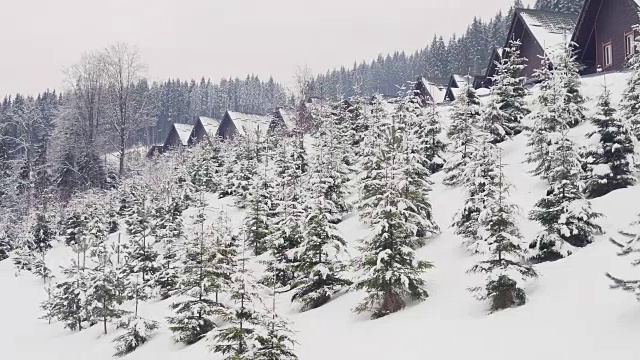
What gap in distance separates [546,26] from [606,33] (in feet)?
17.9

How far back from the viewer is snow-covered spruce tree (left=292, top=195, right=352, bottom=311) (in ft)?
51.6

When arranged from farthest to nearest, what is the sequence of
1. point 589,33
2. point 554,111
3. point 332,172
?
point 589,33, point 332,172, point 554,111

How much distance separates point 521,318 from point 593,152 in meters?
8.45

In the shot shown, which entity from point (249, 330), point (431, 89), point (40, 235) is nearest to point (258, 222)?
point (249, 330)

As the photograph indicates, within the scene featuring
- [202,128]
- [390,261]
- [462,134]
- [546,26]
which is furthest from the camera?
[202,128]

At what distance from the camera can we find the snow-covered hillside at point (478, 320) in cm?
919

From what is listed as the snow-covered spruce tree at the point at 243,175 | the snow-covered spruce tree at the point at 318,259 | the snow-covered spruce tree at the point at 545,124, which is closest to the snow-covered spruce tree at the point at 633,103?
the snow-covered spruce tree at the point at 545,124

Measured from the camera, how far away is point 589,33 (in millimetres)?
33031

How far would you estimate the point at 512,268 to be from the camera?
460 inches

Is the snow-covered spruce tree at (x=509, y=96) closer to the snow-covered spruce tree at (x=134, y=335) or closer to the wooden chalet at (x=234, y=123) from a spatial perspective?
the snow-covered spruce tree at (x=134, y=335)

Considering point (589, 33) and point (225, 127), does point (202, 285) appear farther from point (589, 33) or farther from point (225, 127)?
point (225, 127)

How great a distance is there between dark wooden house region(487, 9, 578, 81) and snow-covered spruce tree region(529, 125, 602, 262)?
22778mm

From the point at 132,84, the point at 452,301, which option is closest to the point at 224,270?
the point at 452,301

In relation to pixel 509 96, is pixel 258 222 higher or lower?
lower
